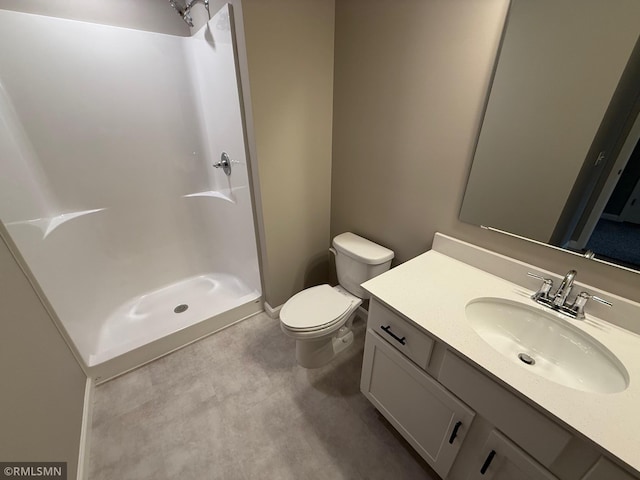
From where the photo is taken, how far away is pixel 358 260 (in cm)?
147

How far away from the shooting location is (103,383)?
57.6 inches

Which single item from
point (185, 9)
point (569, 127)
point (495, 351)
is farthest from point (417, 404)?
point (185, 9)

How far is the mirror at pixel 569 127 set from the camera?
742 mm

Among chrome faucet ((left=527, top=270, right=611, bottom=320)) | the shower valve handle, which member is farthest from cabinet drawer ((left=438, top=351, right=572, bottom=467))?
the shower valve handle

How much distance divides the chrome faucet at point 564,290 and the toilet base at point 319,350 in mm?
1082

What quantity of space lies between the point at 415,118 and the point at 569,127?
1.85ft

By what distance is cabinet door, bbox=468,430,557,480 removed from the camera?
2.19 feet

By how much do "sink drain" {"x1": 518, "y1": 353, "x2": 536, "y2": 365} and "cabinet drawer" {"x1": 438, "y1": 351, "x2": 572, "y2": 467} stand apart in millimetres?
273

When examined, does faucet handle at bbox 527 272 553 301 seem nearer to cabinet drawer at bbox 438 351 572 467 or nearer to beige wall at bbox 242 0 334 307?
cabinet drawer at bbox 438 351 572 467

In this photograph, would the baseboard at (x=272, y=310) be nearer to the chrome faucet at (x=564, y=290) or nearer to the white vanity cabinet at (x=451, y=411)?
the white vanity cabinet at (x=451, y=411)

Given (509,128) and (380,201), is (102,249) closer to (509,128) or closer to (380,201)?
(380,201)

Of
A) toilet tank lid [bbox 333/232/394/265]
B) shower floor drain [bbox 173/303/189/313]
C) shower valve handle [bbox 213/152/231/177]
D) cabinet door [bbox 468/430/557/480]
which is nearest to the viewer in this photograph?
cabinet door [bbox 468/430/557/480]

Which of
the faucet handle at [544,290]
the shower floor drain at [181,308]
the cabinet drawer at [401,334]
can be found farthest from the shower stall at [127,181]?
the faucet handle at [544,290]

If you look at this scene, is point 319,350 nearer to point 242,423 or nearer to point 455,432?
point 242,423
